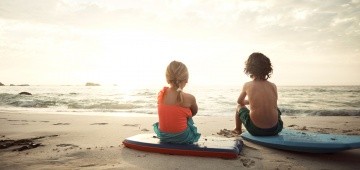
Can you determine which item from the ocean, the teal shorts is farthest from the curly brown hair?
the ocean

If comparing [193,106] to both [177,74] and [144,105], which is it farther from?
[144,105]

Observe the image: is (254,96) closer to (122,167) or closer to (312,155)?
(312,155)

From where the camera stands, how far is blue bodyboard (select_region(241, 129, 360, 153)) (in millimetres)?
3742

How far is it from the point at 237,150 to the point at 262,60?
1785 mm

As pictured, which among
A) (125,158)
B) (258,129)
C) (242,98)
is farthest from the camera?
(242,98)

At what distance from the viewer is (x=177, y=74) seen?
13.1 ft

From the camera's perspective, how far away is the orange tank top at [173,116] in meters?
4.10

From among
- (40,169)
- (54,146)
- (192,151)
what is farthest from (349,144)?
(54,146)

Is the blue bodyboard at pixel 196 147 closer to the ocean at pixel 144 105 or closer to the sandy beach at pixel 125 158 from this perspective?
the sandy beach at pixel 125 158

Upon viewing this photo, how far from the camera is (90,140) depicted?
515 centimetres

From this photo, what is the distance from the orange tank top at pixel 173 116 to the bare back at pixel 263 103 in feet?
4.31

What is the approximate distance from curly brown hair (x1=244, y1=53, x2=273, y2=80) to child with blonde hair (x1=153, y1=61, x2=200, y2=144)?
4.44 feet

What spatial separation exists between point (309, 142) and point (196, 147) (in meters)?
1.58

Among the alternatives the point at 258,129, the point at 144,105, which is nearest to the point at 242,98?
the point at 258,129
